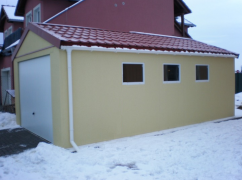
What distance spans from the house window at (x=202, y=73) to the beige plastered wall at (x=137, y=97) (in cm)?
18

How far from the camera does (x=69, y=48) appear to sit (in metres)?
6.54

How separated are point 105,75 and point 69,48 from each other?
4.48ft

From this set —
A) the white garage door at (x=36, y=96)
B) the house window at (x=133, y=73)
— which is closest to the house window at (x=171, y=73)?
the house window at (x=133, y=73)

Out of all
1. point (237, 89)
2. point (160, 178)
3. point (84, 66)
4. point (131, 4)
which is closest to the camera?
point (160, 178)

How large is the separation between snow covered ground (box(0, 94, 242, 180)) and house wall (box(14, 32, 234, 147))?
0.56 m

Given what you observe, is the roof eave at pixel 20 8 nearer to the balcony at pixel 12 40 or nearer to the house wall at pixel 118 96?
the balcony at pixel 12 40

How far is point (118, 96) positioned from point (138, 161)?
8.00 ft

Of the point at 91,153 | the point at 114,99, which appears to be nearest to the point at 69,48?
the point at 114,99

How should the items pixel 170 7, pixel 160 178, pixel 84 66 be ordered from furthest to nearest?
pixel 170 7 < pixel 84 66 < pixel 160 178

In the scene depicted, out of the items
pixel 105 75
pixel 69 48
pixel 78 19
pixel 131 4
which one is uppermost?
pixel 131 4

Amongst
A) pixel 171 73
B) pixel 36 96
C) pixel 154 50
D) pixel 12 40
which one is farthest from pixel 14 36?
pixel 171 73

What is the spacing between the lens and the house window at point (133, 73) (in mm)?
7828

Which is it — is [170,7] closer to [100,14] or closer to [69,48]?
[100,14]

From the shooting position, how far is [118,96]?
7625 millimetres
